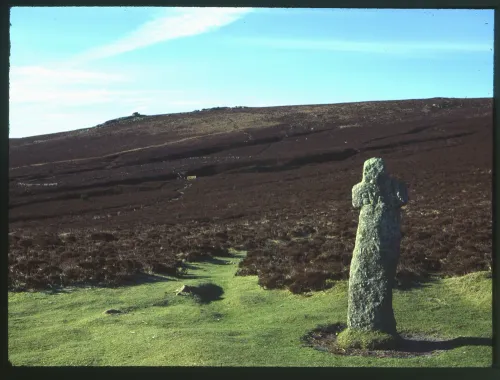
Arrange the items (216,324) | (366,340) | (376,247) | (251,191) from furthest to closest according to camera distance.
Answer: (251,191)
(216,324)
(366,340)
(376,247)

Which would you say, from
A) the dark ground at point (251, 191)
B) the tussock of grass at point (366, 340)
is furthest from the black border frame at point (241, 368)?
the dark ground at point (251, 191)

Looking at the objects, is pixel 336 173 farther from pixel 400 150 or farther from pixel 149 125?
pixel 149 125

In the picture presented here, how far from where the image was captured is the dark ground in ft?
60.2

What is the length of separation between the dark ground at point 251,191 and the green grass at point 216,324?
119cm

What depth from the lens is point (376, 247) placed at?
949cm

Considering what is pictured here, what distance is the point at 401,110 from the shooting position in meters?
93.2

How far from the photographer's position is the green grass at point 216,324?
9477 millimetres

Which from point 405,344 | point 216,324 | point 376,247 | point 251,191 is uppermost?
point 376,247

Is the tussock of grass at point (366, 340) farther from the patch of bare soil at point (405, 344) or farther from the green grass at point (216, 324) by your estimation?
the green grass at point (216, 324)

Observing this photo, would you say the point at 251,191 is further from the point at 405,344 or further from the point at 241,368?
the point at 241,368

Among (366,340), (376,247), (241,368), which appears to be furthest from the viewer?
(366,340)

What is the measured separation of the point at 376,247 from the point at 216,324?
4.23 metres

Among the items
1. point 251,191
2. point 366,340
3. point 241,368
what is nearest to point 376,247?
point 366,340

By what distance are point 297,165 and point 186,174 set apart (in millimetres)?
Result: 13067
